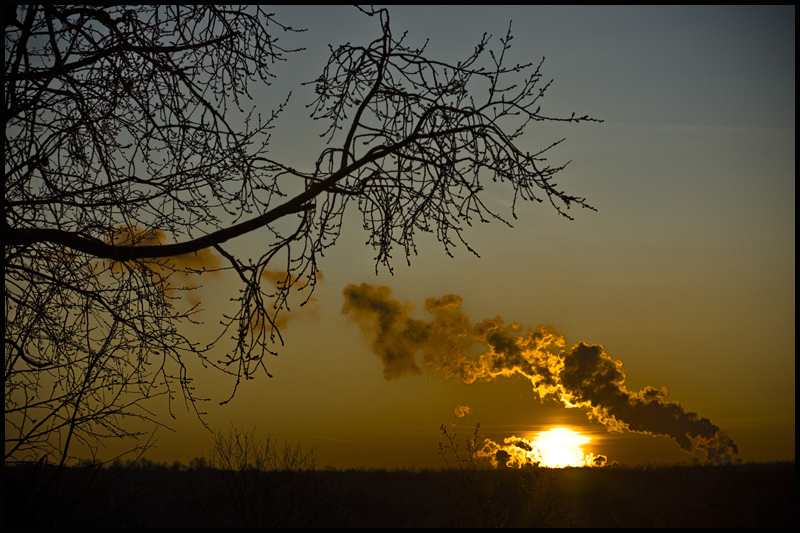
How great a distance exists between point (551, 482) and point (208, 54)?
15839mm

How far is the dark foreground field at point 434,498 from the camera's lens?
10.9 m

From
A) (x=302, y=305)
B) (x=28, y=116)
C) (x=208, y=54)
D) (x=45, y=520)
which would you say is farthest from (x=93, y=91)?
(x=45, y=520)

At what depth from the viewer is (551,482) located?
17.4 meters

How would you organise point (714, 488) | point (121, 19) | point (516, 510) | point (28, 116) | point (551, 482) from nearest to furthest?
point (28, 116) < point (121, 19) < point (551, 482) < point (714, 488) < point (516, 510)

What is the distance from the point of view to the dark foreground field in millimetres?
10883

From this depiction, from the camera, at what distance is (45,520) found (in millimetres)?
4023

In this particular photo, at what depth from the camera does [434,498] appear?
27.8 m

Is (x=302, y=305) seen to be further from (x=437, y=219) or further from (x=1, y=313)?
(x=1, y=313)

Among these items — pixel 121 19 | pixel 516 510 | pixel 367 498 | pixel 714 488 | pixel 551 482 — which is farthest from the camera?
pixel 367 498

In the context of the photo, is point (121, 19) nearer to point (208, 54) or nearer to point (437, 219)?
point (208, 54)

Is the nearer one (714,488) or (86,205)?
(86,205)

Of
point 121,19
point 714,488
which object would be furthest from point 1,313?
point 714,488

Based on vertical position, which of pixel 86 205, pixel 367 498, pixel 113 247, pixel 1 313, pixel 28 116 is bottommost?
pixel 367 498

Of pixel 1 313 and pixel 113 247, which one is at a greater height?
pixel 113 247
